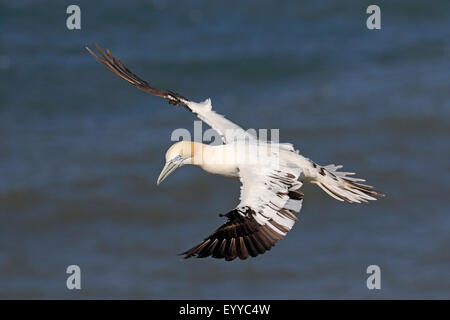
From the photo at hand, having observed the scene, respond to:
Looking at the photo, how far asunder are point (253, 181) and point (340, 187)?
4.41 ft

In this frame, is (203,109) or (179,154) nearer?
(179,154)

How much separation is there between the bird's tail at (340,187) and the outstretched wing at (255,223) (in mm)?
997

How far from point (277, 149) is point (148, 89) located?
2.09 meters

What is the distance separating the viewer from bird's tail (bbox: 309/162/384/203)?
9875 mm

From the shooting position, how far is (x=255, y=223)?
8492 millimetres

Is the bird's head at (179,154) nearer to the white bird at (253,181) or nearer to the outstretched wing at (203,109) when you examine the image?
the white bird at (253,181)

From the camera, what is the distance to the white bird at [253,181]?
8.44 metres

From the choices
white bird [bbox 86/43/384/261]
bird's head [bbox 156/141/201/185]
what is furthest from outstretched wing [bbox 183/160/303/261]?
bird's head [bbox 156/141/201/185]

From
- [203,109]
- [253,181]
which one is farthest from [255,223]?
[203,109]

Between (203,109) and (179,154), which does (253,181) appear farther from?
(203,109)

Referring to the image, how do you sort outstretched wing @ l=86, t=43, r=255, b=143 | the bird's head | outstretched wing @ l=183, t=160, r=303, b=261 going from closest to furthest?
outstretched wing @ l=183, t=160, r=303, b=261, the bird's head, outstretched wing @ l=86, t=43, r=255, b=143

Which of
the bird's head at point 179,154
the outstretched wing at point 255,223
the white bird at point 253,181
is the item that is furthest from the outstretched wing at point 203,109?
the outstretched wing at point 255,223

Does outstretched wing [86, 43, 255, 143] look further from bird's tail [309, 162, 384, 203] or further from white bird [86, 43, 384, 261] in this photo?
bird's tail [309, 162, 384, 203]

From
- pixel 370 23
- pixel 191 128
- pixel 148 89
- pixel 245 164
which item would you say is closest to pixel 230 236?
pixel 245 164
